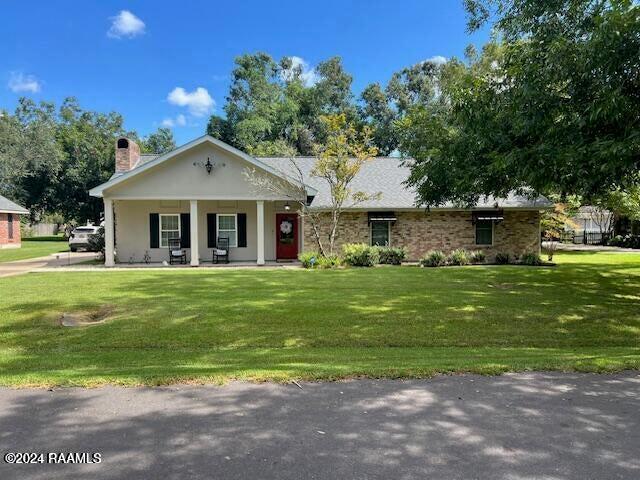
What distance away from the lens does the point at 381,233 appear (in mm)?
20031

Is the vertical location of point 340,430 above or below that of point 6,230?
below

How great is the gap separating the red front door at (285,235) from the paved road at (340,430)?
15662mm

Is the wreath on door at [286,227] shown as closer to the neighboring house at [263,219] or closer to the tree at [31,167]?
the neighboring house at [263,219]

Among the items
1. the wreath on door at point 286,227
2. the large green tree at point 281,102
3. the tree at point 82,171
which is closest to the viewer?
the wreath on door at point 286,227

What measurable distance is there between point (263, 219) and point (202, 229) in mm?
2722

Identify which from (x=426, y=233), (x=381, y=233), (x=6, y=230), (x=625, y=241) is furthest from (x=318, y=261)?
(x=6, y=230)

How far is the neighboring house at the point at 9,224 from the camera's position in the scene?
1218 inches

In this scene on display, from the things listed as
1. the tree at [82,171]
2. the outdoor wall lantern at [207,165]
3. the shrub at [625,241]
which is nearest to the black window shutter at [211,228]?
the outdoor wall lantern at [207,165]

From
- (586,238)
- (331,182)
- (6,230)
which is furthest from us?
(586,238)

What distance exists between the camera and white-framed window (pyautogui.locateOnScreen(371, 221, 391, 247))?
65.5 ft

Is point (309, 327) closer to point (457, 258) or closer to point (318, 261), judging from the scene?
point (318, 261)

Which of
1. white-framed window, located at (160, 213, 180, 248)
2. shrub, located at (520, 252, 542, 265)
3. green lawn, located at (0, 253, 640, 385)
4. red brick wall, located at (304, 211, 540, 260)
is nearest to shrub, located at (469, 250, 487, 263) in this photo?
red brick wall, located at (304, 211, 540, 260)

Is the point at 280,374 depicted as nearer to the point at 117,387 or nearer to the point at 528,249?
the point at 117,387

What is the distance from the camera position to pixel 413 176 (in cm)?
1298
